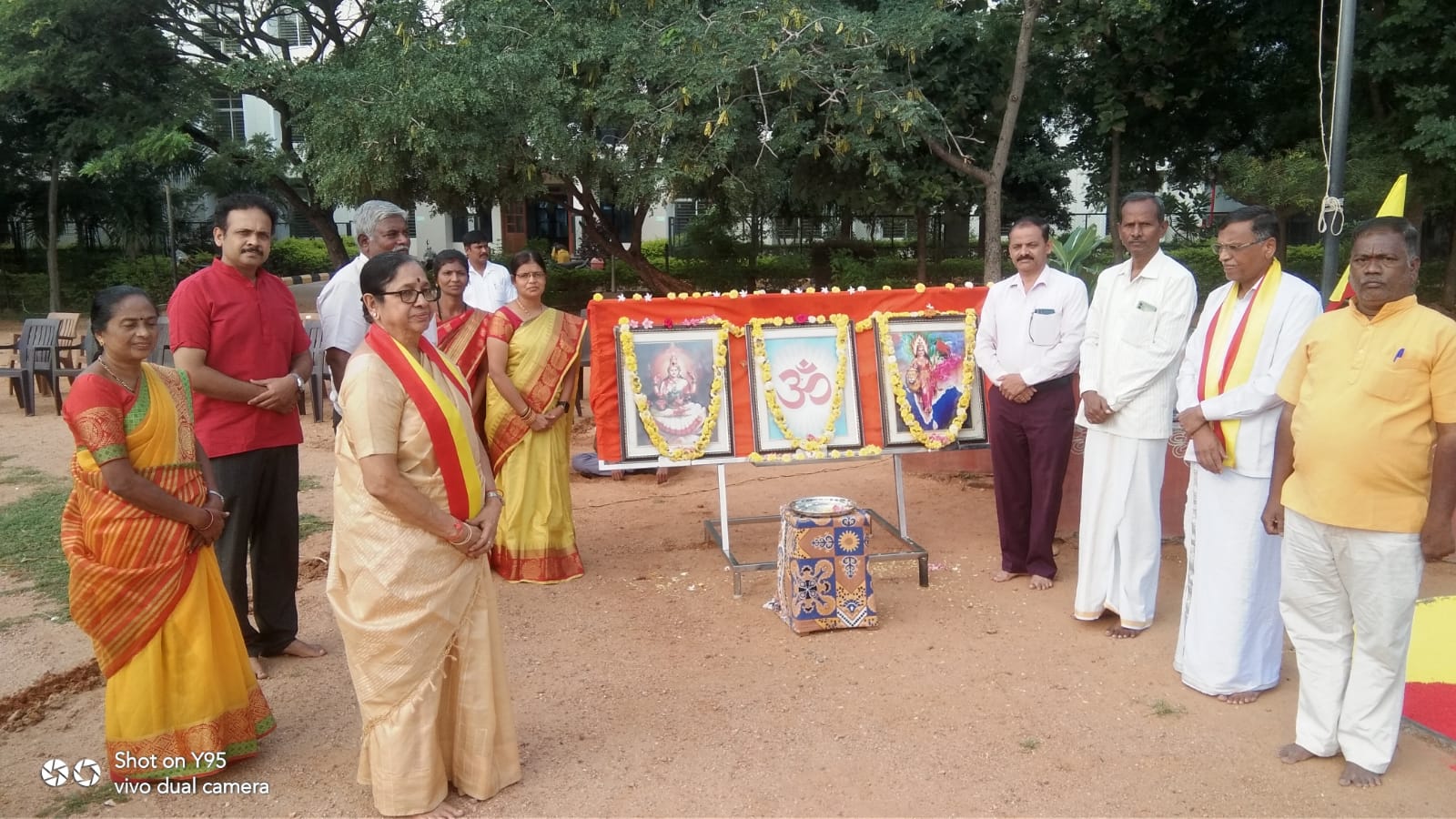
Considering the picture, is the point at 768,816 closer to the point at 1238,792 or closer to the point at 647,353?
the point at 1238,792

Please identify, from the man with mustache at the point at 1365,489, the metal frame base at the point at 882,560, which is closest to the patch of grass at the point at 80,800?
the metal frame base at the point at 882,560

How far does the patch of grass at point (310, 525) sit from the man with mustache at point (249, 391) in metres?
2.35

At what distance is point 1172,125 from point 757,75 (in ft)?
28.2

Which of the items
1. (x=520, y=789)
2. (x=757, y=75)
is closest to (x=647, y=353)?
(x=520, y=789)

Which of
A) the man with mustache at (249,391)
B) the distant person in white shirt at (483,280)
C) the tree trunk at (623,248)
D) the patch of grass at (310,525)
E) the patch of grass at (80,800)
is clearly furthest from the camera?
the tree trunk at (623,248)

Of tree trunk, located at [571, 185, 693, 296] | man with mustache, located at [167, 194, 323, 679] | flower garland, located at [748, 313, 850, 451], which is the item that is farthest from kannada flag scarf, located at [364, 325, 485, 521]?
tree trunk, located at [571, 185, 693, 296]

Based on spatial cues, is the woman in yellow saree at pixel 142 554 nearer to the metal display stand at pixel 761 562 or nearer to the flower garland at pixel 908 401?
the metal display stand at pixel 761 562

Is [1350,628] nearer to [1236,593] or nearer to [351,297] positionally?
[1236,593]

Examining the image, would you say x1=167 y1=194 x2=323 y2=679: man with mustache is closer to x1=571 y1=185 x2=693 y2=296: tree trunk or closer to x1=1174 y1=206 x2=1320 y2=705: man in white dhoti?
x1=1174 y1=206 x2=1320 y2=705: man in white dhoti

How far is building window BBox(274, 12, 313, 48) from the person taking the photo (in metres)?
18.8

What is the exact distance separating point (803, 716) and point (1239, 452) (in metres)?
2.05

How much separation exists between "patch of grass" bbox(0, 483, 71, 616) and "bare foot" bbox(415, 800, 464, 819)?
3.14 meters

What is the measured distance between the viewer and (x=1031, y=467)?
5.54m

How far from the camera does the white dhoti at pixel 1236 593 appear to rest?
4141mm
